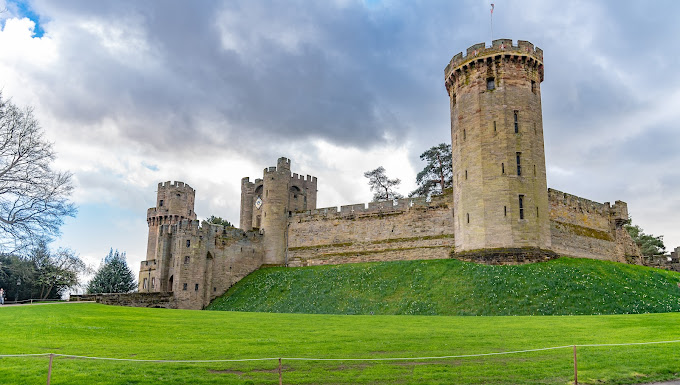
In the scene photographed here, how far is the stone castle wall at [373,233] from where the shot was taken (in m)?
42.0

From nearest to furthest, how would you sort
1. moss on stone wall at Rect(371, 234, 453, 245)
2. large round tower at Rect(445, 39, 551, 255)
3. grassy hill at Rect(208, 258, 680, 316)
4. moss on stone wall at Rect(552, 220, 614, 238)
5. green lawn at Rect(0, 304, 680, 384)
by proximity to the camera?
green lawn at Rect(0, 304, 680, 384) → grassy hill at Rect(208, 258, 680, 316) → large round tower at Rect(445, 39, 551, 255) → moss on stone wall at Rect(552, 220, 614, 238) → moss on stone wall at Rect(371, 234, 453, 245)

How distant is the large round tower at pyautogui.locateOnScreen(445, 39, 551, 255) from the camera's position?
3525cm

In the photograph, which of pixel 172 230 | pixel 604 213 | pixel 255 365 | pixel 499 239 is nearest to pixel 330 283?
pixel 499 239

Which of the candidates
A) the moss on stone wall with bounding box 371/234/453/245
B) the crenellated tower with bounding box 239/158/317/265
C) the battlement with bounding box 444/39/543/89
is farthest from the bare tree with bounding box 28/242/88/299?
the battlement with bounding box 444/39/543/89

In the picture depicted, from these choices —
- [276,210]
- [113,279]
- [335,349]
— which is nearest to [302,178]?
[276,210]

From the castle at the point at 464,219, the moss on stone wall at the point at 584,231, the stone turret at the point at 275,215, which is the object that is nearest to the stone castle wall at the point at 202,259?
the castle at the point at 464,219

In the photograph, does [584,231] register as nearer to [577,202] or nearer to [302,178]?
[577,202]

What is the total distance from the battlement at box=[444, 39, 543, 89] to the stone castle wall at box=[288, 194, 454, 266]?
1038cm

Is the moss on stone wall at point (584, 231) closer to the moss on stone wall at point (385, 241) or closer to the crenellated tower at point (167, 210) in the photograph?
the moss on stone wall at point (385, 241)

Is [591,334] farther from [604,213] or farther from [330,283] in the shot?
[604,213]

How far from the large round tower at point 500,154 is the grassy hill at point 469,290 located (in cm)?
207

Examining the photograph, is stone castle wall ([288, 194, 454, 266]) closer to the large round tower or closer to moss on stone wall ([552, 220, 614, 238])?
the large round tower

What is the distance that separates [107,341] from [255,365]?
6781 mm

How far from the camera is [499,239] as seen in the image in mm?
35156
